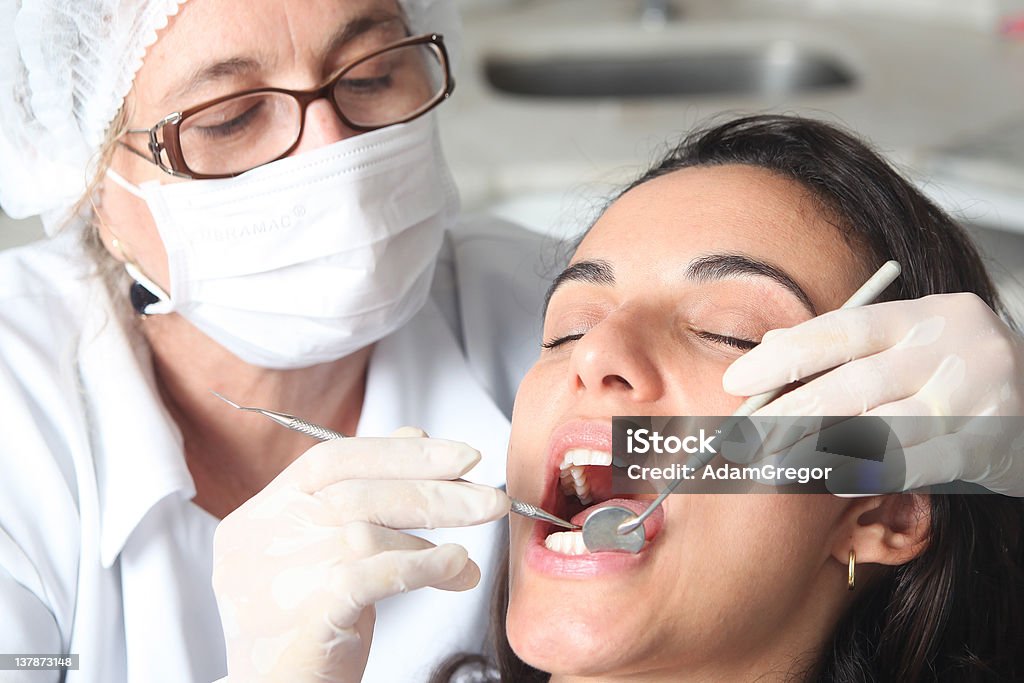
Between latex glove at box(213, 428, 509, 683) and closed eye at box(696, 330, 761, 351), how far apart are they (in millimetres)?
278

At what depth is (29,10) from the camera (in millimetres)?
1342

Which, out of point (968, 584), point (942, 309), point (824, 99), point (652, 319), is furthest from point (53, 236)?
point (824, 99)

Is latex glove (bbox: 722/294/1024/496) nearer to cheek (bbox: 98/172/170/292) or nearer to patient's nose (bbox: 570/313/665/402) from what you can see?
patient's nose (bbox: 570/313/665/402)

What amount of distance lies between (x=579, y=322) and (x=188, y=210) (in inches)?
20.7

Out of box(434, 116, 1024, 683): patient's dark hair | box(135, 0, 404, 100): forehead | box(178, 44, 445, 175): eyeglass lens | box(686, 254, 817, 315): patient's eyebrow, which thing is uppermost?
box(135, 0, 404, 100): forehead

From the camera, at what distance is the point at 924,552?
48.4 inches

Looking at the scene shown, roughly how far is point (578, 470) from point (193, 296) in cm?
58

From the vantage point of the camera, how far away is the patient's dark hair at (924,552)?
1247mm

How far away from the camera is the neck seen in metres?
1.56

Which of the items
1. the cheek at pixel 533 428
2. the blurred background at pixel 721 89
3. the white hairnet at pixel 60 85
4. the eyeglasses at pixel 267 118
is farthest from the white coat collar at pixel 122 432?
the blurred background at pixel 721 89

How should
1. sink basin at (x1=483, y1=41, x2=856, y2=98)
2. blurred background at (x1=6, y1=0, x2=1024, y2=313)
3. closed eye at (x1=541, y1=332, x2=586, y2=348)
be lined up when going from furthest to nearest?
sink basin at (x1=483, y1=41, x2=856, y2=98) → blurred background at (x1=6, y1=0, x2=1024, y2=313) → closed eye at (x1=541, y1=332, x2=586, y2=348)

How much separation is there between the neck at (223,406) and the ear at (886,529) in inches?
30.1

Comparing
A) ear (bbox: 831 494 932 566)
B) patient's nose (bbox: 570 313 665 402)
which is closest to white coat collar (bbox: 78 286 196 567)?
patient's nose (bbox: 570 313 665 402)

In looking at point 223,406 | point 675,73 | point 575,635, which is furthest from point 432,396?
point 675,73
